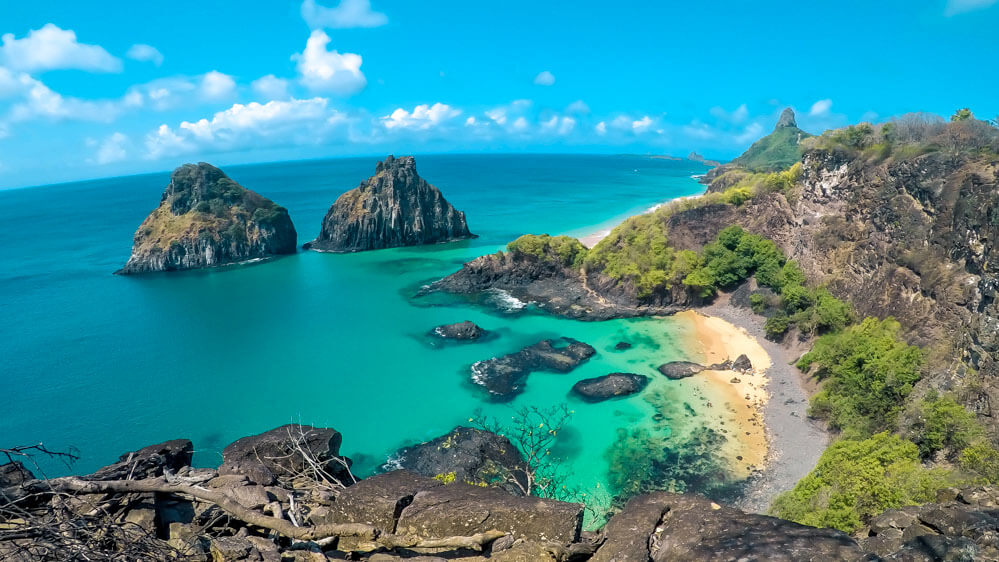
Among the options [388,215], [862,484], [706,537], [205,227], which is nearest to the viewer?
[706,537]

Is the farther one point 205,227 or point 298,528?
point 205,227

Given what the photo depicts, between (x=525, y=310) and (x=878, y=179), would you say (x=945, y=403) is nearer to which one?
(x=878, y=179)

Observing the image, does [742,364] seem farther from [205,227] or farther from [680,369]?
[205,227]

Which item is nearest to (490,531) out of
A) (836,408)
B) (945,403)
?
(945,403)

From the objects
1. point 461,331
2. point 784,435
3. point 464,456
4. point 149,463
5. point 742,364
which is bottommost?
point 784,435

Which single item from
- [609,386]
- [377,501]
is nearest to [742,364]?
[609,386]

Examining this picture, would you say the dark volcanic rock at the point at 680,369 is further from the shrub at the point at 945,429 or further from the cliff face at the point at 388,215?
the cliff face at the point at 388,215
